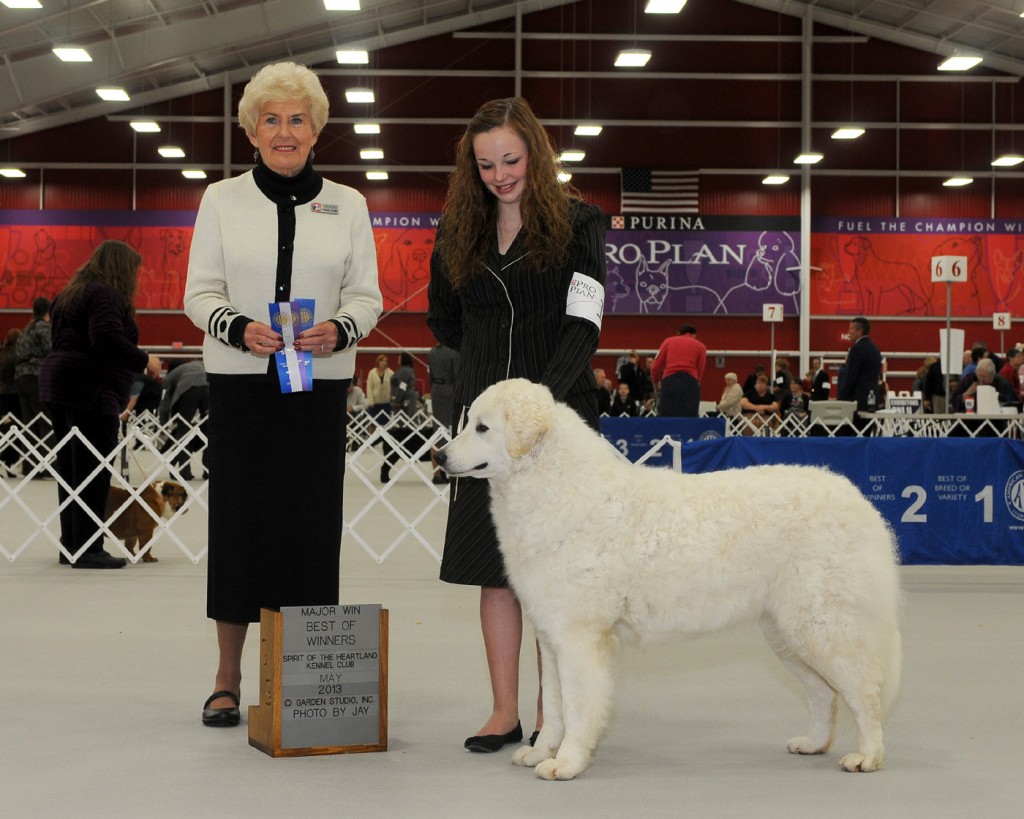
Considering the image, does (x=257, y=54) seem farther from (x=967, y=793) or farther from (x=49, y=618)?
(x=967, y=793)

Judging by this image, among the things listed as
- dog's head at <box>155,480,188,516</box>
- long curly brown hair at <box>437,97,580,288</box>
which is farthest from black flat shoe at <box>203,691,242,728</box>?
dog's head at <box>155,480,188,516</box>

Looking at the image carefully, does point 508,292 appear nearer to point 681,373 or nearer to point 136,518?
point 136,518

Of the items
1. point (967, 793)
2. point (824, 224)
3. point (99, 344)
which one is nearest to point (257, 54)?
point (824, 224)

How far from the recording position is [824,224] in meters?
23.3

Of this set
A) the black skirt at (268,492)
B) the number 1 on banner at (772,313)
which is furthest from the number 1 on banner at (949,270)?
the black skirt at (268,492)

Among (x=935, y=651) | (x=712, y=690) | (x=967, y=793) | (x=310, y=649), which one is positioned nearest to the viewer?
(x=967, y=793)

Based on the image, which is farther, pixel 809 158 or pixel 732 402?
pixel 809 158

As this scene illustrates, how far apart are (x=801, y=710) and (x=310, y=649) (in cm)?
166

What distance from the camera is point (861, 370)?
12445 millimetres

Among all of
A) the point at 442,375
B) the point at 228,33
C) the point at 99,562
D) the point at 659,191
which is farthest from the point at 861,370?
the point at 228,33

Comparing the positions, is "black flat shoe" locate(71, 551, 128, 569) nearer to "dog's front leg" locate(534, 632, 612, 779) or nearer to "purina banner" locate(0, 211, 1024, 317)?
"dog's front leg" locate(534, 632, 612, 779)

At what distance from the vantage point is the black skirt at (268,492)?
3547mm

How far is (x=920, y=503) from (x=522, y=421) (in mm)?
4359

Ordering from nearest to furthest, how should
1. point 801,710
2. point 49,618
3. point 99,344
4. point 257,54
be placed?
point 801,710, point 49,618, point 99,344, point 257,54
